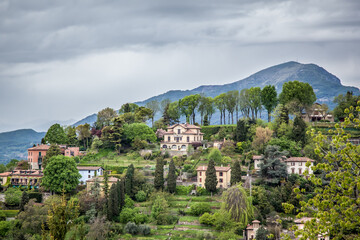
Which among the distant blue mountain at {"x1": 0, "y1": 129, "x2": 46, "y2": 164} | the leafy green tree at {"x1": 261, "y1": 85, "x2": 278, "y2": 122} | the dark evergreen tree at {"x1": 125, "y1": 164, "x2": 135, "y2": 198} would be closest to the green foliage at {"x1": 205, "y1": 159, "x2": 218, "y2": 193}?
the dark evergreen tree at {"x1": 125, "y1": 164, "x2": 135, "y2": 198}

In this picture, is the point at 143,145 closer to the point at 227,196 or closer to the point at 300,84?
the point at 227,196

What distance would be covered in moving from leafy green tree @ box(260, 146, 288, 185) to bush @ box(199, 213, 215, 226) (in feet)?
32.1

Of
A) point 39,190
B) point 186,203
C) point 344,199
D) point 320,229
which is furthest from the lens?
point 39,190

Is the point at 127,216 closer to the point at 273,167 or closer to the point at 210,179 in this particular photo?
the point at 210,179

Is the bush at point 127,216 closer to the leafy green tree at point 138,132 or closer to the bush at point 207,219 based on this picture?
the bush at point 207,219

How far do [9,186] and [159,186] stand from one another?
21.0 m

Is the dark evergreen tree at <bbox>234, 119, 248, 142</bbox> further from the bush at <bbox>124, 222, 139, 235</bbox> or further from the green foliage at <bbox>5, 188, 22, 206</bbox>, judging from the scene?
the green foliage at <bbox>5, 188, 22, 206</bbox>

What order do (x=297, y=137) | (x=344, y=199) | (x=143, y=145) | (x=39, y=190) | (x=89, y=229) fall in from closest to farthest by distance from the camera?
(x=344, y=199) → (x=89, y=229) → (x=39, y=190) → (x=297, y=137) → (x=143, y=145)

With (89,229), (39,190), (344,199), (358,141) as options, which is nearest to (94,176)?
(39,190)

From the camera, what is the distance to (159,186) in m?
45.4

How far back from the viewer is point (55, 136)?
6025 cm

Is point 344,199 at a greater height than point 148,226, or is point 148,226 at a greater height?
point 344,199

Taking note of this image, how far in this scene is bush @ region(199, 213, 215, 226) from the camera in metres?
38.0

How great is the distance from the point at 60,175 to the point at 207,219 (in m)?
19.5
